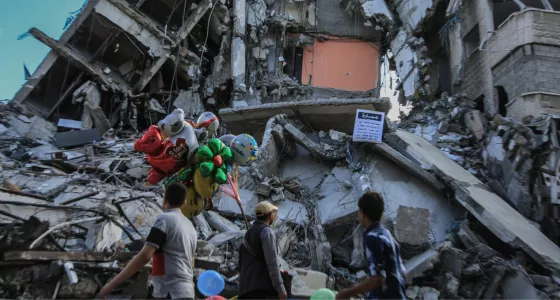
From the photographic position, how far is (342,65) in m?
17.0

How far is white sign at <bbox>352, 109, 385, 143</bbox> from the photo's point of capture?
9.10 m

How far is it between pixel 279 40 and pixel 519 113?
28.6ft

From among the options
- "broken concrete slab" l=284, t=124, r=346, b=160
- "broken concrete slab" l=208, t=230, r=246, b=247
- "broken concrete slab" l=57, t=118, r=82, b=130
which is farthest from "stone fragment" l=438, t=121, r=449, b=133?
"broken concrete slab" l=57, t=118, r=82, b=130

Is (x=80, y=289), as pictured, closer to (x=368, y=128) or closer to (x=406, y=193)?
(x=406, y=193)

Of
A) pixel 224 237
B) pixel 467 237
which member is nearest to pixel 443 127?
pixel 467 237

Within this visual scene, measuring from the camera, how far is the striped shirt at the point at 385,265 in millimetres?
2588

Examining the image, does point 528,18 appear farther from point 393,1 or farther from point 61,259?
point 61,259

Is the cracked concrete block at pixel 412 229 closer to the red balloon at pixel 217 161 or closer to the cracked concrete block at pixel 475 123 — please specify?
the red balloon at pixel 217 161

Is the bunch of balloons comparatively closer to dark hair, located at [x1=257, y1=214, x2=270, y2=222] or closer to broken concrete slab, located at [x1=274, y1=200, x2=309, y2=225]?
dark hair, located at [x1=257, y1=214, x2=270, y2=222]

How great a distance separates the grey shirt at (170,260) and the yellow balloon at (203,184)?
5.89 ft

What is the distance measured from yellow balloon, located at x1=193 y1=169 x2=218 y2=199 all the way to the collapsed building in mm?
743

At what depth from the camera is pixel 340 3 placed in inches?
688

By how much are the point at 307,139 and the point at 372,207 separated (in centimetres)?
692

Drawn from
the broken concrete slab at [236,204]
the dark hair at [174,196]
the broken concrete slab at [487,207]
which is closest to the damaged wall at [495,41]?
the broken concrete slab at [487,207]
